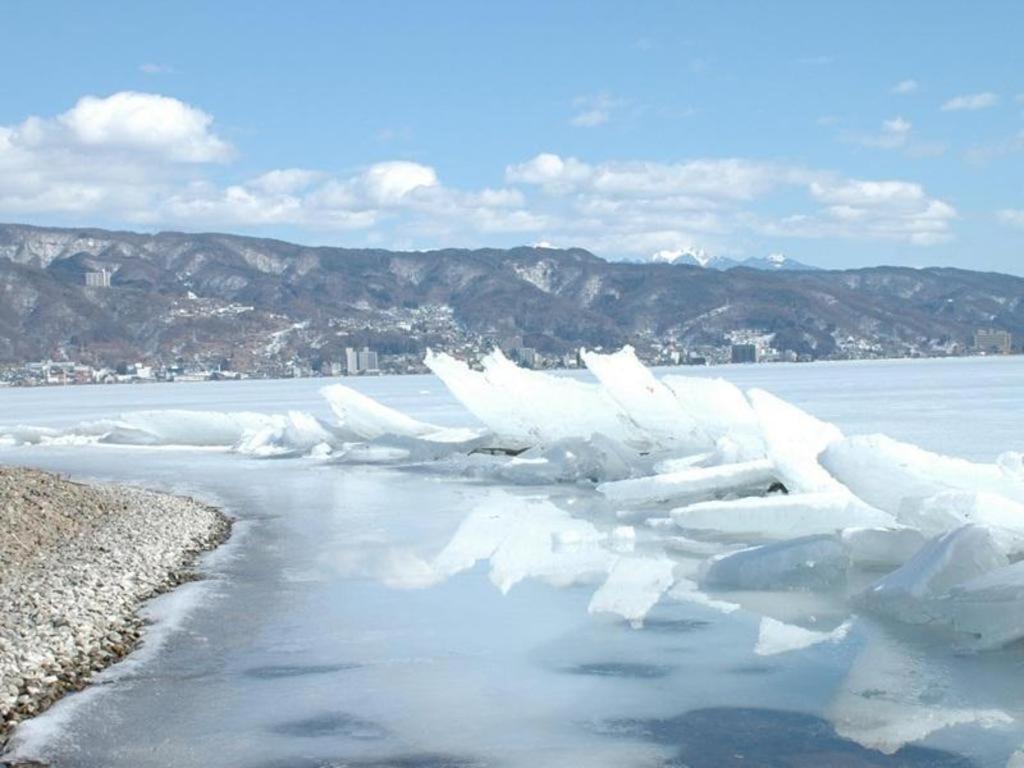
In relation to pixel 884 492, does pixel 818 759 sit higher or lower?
lower

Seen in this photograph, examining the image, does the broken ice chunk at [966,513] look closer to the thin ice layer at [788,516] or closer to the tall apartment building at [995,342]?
the thin ice layer at [788,516]

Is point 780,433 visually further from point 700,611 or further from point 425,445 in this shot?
point 425,445

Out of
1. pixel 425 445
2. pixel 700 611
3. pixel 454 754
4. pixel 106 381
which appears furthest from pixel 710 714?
pixel 106 381

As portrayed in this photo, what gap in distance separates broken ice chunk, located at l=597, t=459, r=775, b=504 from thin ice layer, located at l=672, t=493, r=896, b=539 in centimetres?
192

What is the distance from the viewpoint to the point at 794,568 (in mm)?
9328

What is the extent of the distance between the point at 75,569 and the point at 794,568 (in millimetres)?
5884

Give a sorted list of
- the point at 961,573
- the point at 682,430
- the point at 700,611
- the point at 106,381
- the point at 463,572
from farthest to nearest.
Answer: the point at 106,381, the point at 682,430, the point at 463,572, the point at 700,611, the point at 961,573

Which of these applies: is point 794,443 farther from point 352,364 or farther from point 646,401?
point 352,364

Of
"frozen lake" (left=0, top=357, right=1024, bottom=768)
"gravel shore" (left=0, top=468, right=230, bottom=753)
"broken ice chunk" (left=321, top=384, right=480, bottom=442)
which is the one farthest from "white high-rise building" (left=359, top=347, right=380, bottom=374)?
"frozen lake" (left=0, top=357, right=1024, bottom=768)

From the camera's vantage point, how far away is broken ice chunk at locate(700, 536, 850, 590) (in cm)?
929

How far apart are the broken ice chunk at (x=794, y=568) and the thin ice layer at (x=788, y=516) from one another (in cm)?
150

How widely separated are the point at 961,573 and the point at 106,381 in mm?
137727

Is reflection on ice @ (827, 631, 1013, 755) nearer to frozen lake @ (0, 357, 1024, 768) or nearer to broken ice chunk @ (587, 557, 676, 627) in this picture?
frozen lake @ (0, 357, 1024, 768)

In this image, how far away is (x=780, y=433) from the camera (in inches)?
523
